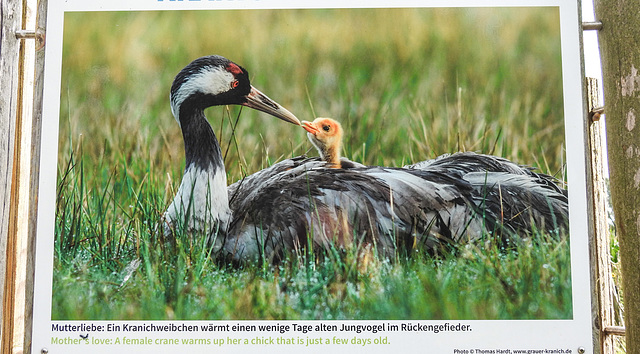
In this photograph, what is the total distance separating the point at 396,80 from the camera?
2.55m

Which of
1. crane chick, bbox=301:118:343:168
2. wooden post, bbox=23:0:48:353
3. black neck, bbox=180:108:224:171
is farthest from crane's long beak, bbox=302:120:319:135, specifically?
wooden post, bbox=23:0:48:353

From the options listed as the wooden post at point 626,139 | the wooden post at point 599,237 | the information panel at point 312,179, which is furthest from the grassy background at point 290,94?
the wooden post at point 626,139

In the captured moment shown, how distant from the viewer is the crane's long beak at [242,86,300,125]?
8.34ft

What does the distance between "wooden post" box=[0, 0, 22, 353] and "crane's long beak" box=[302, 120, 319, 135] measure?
1.25m

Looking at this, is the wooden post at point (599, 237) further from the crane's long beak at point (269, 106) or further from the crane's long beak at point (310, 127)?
the crane's long beak at point (269, 106)

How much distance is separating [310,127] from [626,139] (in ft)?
4.18

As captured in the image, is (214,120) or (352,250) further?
(214,120)

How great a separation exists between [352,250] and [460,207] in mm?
511

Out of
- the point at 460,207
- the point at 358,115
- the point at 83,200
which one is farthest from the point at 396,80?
the point at 83,200

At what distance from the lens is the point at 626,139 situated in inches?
84.4

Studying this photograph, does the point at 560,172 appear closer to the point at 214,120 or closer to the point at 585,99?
the point at 585,99

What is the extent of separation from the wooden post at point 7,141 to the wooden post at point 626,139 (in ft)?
8.09

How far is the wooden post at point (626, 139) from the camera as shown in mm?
2100

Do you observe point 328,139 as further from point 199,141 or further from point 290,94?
point 199,141
